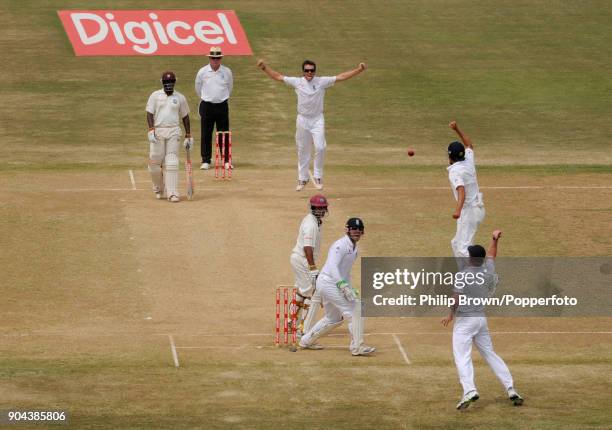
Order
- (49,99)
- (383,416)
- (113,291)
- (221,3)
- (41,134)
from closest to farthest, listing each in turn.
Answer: (383,416) → (113,291) → (41,134) → (49,99) → (221,3)

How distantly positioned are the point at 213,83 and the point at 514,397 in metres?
14.5

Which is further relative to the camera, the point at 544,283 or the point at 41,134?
the point at 41,134

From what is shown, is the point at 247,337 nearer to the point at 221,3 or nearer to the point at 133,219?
the point at 133,219

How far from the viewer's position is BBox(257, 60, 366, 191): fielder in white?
28.9 meters

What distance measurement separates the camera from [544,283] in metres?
24.1

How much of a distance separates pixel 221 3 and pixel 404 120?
9.41m

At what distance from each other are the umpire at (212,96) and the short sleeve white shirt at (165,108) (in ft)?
10.4

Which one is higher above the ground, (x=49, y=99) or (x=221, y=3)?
(x=221, y=3)

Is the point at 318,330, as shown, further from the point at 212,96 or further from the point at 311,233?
the point at 212,96

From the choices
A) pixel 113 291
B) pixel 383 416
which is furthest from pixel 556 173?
pixel 383 416

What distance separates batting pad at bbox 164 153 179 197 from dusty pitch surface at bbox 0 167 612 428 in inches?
18.8

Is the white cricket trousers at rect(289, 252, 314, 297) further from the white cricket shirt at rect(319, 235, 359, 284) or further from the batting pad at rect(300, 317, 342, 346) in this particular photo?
the white cricket shirt at rect(319, 235, 359, 284)

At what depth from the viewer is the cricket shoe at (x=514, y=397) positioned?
61.1 feet

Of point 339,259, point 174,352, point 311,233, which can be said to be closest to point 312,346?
point 339,259
